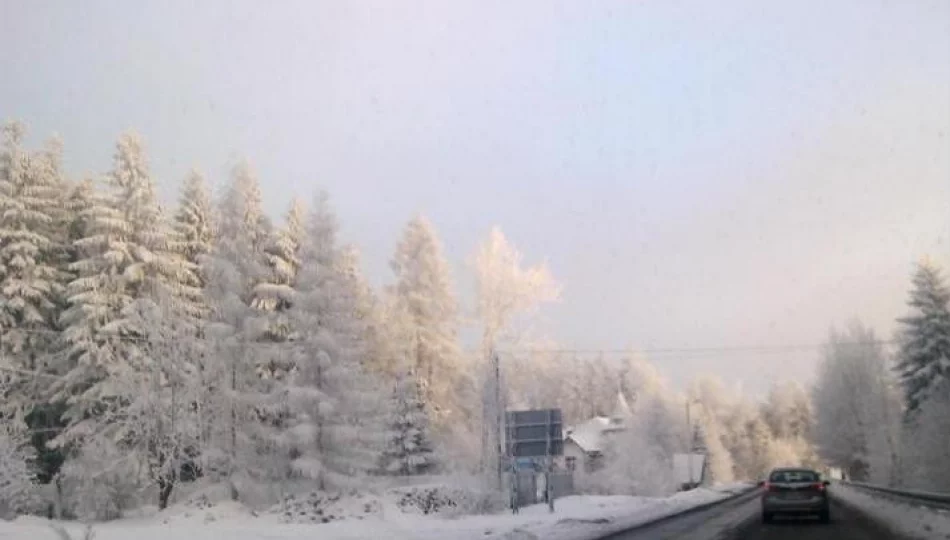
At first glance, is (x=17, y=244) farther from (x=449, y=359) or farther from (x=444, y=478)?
(x=449, y=359)

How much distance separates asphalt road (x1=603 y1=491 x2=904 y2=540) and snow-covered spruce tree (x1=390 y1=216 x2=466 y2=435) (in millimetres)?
24847

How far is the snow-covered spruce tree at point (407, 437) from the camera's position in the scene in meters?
50.5

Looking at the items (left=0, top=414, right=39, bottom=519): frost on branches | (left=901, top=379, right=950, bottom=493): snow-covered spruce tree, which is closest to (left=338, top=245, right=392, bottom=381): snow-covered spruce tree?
(left=0, top=414, right=39, bottom=519): frost on branches

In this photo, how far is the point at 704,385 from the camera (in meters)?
140

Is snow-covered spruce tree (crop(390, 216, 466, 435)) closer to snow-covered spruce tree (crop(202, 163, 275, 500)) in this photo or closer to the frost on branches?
snow-covered spruce tree (crop(202, 163, 275, 500))

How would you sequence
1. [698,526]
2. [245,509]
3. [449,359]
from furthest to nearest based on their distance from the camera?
[449,359]
[245,509]
[698,526]

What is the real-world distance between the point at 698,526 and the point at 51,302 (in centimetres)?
2744

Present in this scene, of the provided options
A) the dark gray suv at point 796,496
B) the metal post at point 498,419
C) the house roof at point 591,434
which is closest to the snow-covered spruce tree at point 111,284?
the metal post at point 498,419

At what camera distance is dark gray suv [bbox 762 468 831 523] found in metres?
28.1

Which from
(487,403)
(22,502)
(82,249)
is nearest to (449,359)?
(487,403)

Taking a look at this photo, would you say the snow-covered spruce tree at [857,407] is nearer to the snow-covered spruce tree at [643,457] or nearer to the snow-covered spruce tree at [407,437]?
the snow-covered spruce tree at [643,457]

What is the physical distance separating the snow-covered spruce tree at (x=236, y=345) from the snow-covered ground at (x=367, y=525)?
7.86 ft

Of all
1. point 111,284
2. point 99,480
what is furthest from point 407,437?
point 99,480

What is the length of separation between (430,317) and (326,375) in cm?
1811
